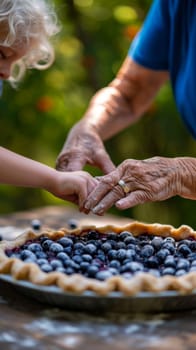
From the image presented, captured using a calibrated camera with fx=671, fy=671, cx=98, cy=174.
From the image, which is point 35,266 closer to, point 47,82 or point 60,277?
point 60,277

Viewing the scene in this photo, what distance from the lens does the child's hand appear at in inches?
68.0

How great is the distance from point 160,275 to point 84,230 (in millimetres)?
378

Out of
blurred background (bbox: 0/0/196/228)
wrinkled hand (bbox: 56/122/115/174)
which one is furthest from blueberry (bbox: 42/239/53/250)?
blurred background (bbox: 0/0/196/228)

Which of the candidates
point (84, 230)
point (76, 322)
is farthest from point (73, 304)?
point (84, 230)

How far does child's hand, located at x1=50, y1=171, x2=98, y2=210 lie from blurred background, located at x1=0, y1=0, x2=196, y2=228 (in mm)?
1988

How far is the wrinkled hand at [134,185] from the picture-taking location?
1.67m

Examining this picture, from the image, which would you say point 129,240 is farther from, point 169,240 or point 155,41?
point 155,41

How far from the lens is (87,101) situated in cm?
415

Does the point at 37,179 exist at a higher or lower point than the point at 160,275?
higher

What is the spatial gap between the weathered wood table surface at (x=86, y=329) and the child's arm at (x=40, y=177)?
38cm

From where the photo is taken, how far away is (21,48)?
1982 mm

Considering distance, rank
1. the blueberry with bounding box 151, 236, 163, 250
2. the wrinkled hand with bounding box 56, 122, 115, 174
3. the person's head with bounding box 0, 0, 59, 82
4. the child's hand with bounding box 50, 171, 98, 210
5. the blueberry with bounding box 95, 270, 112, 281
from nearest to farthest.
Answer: the blueberry with bounding box 95, 270, 112, 281 → the blueberry with bounding box 151, 236, 163, 250 → the child's hand with bounding box 50, 171, 98, 210 → the person's head with bounding box 0, 0, 59, 82 → the wrinkled hand with bounding box 56, 122, 115, 174

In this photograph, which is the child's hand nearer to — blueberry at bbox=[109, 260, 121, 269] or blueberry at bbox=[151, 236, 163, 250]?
blueberry at bbox=[151, 236, 163, 250]

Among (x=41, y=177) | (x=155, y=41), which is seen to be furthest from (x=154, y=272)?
(x=155, y=41)
